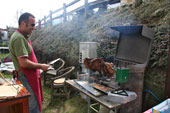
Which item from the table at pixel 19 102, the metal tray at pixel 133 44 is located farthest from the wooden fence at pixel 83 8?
the table at pixel 19 102

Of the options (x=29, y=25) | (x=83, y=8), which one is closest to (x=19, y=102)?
(x=29, y=25)

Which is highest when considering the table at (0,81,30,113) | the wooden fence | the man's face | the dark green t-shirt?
the wooden fence

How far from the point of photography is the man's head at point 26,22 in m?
2.13

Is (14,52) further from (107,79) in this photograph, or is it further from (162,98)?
(162,98)

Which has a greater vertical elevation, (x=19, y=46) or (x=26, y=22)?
(x=26, y=22)

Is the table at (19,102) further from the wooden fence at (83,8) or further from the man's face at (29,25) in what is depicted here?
the wooden fence at (83,8)

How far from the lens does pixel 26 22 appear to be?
84.4 inches

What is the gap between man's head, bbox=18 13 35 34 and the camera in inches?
84.0

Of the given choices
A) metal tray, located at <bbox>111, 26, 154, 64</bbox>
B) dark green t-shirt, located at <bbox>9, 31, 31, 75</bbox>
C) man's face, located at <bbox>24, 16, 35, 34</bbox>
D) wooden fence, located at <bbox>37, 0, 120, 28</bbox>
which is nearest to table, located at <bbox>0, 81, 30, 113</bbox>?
dark green t-shirt, located at <bbox>9, 31, 31, 75</bbox>

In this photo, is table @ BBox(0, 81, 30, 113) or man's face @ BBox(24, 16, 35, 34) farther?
man's face @ BBox(24, 16, 35, 34)

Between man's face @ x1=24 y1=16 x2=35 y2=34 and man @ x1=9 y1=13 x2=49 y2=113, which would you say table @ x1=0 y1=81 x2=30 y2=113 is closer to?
man @ x1=9 y1=13 x2=49 y2=113

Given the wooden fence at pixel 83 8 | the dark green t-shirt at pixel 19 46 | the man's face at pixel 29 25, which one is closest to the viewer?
the dark green t-shirt at pixel 19 46

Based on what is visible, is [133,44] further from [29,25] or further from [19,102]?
[19,102]

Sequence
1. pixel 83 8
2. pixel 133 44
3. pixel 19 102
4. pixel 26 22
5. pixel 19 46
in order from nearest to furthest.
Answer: pixel 19 102 < pixel 19 46 < pixel 26 22 < pixel 133 44 < pixel 83 8
